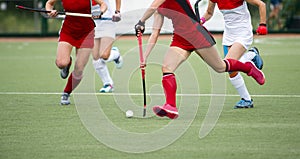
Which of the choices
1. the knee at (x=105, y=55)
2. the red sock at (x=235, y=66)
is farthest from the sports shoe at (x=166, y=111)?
the knee at (x=105, y=55)

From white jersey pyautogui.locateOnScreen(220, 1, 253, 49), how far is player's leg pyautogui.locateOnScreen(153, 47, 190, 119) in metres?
1.46

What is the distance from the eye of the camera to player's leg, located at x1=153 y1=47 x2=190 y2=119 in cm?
982

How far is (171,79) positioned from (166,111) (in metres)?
0.42

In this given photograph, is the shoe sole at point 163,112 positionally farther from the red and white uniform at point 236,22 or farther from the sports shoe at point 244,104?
the red and white uniform at point 236,22

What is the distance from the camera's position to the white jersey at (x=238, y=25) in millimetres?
11094

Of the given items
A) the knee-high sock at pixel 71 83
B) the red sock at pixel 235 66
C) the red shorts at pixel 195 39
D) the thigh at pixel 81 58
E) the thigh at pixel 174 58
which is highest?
the red shorts at pixel 195 39

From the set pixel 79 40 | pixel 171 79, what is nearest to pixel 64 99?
pixel 79 40

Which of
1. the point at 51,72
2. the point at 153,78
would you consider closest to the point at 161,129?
the point at 153,78

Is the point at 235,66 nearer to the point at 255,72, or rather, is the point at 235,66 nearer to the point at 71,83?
the point at 255,72

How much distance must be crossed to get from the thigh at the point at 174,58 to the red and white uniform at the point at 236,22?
4.62 ft

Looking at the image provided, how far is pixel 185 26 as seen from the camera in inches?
384

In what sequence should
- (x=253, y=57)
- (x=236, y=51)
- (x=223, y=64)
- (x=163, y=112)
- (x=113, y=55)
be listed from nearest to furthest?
(x=163, y=112)
(x=223, y=64)
(x=236, y=51)
(x=253, y=57)
(x=113, y=55)

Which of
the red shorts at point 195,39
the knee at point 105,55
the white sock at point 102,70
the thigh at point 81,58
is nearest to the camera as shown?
the red shorts at point 195,39

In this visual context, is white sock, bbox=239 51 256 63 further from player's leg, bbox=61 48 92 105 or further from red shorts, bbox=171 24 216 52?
player's leg, bbox=61 48 92 105
